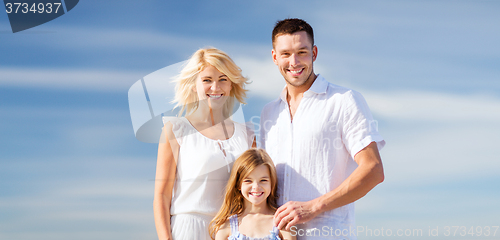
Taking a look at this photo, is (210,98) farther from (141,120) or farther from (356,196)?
(356,196)

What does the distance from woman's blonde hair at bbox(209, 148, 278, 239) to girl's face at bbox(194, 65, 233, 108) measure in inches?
38.1

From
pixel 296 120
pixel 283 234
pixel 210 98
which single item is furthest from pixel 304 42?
pixel 283 234

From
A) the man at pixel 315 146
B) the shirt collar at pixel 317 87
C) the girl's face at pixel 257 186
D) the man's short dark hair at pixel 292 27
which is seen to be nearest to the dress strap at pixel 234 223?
the girl's face at pixel 257 186

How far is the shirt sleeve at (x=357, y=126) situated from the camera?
4.33 meters

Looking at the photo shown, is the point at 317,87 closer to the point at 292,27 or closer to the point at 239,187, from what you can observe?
the point at 292,27

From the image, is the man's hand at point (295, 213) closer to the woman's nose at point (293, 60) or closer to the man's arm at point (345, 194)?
the man's arm at point (345, 194)

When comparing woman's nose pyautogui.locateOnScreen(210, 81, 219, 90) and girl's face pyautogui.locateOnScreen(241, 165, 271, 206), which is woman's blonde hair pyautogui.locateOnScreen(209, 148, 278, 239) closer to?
girl's face pyautogui.locateOnScreen(241, 165, 271, 206)

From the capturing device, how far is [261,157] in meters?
4.62

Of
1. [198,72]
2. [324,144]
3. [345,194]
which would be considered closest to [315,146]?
[324,144]

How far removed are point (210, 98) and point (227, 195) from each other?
133 cm

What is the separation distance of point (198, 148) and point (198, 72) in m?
1.03

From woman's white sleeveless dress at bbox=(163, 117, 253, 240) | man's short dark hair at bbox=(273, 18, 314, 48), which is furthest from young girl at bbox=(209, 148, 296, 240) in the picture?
man's short dark hair at bbox=(273, 18, 314, 48)

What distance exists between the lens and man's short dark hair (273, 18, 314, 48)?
4777 mm

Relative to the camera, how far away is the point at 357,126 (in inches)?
173
